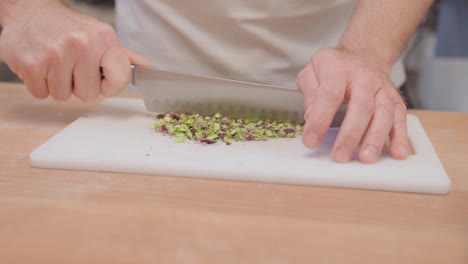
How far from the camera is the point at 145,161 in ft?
2.30

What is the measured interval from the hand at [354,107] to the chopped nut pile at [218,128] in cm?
8

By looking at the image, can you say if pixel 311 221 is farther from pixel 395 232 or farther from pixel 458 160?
pixel 458 160

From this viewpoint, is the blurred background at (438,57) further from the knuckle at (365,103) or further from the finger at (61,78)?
the knuckle at (365,103)

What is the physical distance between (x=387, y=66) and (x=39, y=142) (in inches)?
23.2

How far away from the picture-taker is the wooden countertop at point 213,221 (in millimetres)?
542

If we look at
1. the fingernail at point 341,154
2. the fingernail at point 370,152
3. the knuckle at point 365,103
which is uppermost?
the knuckle at point 365,103

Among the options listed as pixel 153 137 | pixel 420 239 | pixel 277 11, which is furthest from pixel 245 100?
pixel 420 239

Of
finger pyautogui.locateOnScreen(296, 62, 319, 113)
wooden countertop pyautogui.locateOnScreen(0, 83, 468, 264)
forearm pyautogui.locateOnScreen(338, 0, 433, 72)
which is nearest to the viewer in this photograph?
wooden countertop pyautogui.locateOnScreen(0, 83, 468, 264)

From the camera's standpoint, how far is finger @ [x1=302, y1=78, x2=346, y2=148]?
2.36 feet

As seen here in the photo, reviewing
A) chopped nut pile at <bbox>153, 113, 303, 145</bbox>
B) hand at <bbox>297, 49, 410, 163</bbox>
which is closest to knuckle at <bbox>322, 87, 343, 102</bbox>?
hand at <bbox>297, 49, 410, 163</bbox>

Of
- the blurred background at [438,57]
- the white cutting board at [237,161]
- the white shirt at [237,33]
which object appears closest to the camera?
the white cutting board at [237,161]

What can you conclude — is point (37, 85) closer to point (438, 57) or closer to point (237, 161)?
point (237, 161)

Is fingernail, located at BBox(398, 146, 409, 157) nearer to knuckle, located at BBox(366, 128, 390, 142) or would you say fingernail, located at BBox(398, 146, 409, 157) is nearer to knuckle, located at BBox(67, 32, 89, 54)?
knuckle, located at BBox(366, 128, 390, 142)

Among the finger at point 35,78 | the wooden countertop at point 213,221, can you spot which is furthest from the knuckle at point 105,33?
the wooden countertop at point 213,221
